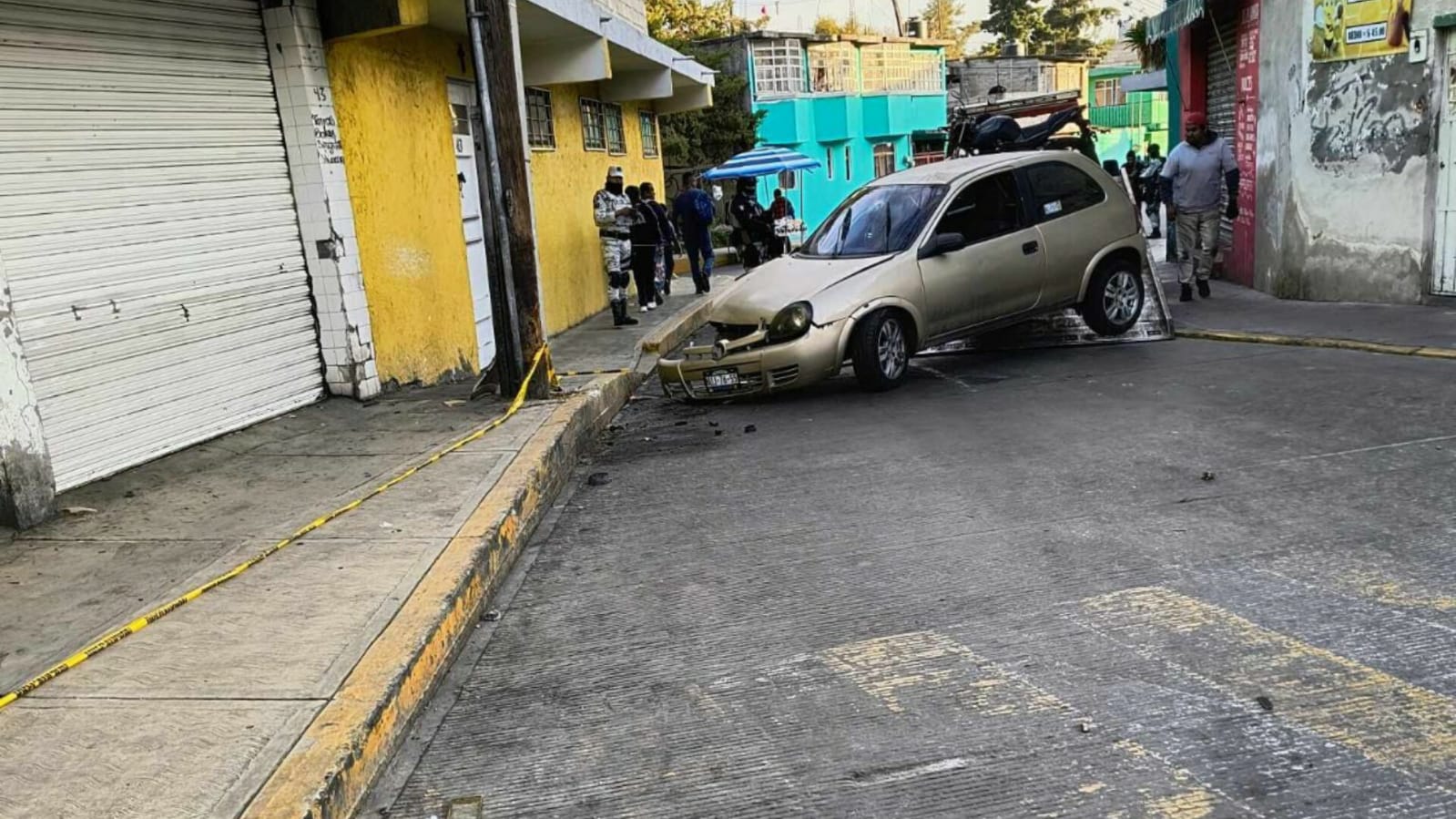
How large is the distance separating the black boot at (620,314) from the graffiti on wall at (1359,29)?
8.08 meters

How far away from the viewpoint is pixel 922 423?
7.73 meters

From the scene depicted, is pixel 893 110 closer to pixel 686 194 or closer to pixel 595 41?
pixel 686 194

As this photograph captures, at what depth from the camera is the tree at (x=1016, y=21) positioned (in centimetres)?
7656

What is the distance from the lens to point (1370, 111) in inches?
432

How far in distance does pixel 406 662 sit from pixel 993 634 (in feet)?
6.95

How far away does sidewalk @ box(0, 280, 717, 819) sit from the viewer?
3203 millimetres

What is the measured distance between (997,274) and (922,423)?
2.23m

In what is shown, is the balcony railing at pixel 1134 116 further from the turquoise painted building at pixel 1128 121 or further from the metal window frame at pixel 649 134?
the metal window frame at pixel 649 134

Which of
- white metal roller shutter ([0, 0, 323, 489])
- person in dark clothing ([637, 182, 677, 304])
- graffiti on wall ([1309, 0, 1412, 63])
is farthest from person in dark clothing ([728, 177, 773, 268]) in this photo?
white metal roller shutter ([0, 0, 323, 489])

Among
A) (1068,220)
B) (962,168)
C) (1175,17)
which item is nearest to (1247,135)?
(1175,17)

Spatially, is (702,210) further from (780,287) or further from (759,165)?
(780,287)

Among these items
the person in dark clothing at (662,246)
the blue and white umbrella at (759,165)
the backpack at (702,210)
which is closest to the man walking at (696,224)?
the backpack at (702,210)

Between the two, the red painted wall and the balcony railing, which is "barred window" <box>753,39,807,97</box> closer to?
the balcony railing

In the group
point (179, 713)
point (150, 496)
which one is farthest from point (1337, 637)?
point (150, 496)
